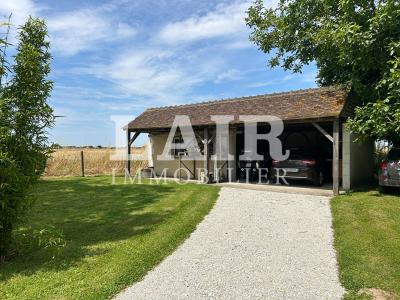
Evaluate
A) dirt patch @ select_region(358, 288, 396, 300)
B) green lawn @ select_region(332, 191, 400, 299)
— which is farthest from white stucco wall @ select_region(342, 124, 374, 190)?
dirt patch @ select_region(358, 288, 396, 300)

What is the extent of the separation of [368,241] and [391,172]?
514 cm

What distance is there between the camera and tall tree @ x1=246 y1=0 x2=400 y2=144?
9.07 meters

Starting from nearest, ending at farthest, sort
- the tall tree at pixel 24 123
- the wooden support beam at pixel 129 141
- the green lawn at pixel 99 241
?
the green lawn at pixel 99 241, the tall tree at pixel 24 123, the wooden support beam at pixel 129 141

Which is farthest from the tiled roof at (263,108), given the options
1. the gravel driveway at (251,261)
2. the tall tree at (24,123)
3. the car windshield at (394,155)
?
the tall tree at (24,123)

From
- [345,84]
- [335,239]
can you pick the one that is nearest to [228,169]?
[345,84]

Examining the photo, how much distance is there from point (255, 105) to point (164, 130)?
483cm

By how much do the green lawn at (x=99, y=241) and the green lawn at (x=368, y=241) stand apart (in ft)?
9.25

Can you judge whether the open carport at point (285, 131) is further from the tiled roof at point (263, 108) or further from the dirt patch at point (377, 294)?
the dirt patch at point (377, 294)

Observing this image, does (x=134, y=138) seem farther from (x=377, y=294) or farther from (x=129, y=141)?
(x=377, y=294)

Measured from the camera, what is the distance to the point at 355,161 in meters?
12.5

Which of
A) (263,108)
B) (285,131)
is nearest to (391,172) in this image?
(263,108)

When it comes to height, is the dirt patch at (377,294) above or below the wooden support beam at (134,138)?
below

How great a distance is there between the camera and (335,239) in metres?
6.15

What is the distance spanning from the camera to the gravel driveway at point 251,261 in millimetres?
4004
